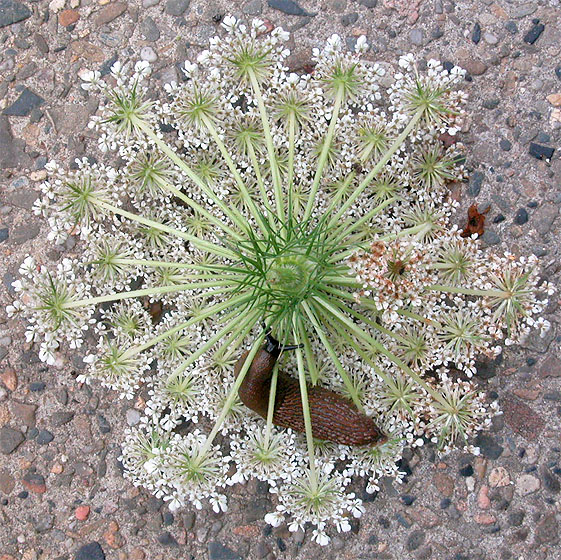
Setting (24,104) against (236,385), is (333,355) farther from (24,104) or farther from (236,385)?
(24,104)

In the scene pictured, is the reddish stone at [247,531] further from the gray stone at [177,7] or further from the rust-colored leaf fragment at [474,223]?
the gray stone at [177,7]

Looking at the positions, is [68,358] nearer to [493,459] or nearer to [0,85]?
[0,85]

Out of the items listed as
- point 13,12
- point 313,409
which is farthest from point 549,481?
point 13,12

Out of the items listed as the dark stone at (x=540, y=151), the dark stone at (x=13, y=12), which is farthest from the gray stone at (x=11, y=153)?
the dark stone at (x=540, y=151)

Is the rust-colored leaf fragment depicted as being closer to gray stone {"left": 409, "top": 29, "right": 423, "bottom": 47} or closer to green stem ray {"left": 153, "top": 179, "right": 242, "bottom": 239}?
gray stone {"left": 409, "top": 29, "right": 423, "bottom": 47}

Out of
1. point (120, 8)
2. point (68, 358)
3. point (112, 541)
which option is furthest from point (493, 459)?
point (120, 8)

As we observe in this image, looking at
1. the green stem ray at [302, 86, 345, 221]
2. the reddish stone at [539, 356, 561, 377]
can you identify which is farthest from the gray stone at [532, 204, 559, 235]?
the green stem ray at [302, 86, 345, 221]
